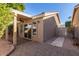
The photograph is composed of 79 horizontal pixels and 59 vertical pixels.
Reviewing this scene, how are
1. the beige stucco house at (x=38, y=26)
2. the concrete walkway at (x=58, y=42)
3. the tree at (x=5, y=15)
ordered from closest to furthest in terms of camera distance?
the tree at (x=5, y=15)
the concrete walkway at (x=58, y=42)
the beige stucco house at (x=38, y=26)

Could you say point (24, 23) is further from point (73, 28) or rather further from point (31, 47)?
point (73, 28)

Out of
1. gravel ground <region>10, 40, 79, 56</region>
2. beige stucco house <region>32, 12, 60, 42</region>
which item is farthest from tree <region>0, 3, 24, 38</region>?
beige stucco house <region>32, 12, 60, 42</region>

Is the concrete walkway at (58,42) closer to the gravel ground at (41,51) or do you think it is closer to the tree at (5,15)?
the gravel ground at (41,51)

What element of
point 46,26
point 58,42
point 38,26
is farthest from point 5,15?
point 58,42

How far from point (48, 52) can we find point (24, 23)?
2.57 meters

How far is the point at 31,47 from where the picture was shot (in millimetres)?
6324

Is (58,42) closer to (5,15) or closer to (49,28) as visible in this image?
(49,28)

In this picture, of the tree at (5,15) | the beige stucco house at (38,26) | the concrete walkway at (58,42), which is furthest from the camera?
the beige stucco house at (38,26)

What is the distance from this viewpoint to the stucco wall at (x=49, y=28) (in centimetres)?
662

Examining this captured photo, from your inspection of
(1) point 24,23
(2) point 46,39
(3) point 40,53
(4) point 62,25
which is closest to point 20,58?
(3) point 40,53

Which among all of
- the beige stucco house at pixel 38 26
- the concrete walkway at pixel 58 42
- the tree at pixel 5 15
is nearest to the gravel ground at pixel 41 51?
the concrete walkway at pixel 58 42

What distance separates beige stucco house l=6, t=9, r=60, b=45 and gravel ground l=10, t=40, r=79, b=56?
428 millimetres

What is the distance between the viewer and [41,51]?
5.90 meters

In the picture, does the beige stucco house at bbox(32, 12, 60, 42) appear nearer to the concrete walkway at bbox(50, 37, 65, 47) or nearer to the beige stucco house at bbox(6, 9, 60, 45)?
the beige stucco house at bbox(6, 9, 60, 45)
